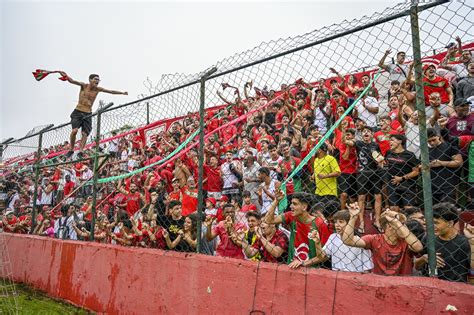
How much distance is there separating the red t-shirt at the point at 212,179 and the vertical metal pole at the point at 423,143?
467 centimetres

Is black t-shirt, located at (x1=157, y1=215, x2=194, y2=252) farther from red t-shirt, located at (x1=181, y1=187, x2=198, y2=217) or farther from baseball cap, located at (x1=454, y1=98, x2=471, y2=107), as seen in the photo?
baseball cap, located at (x1=454, y1=98, x2=471, y2=107)

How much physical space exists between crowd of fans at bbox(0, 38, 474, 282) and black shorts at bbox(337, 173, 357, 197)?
0.03 meters

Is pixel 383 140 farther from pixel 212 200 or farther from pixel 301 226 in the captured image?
pixel 212 200

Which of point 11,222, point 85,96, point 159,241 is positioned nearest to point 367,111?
point 159,241

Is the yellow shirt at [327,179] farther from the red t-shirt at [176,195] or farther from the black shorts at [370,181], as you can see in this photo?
the red t-shirt at [176,195]

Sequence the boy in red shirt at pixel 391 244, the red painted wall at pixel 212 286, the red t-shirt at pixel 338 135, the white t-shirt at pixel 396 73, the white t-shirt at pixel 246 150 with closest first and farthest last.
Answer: the red painted wall at pixel 212 286
the boy in red shirt at pixel 391 244
the white t-shirt at pixel 396 73
the red t-shirt at pixel 338 135
the white t-shirt at pixel 246 150

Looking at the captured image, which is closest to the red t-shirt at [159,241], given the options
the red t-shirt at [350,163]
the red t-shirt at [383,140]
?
the red t-shirt at [350,163]

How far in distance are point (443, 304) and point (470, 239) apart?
1.02 meters

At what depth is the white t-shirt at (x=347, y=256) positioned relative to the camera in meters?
3.49

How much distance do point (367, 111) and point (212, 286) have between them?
3.92 meters

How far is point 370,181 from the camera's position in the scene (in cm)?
493

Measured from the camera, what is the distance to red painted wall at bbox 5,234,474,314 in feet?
8.02

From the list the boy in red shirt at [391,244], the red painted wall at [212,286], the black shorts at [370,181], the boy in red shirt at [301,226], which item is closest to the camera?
A: the red painted wall at [212,286]

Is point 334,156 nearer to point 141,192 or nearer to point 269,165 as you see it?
point 269,165
